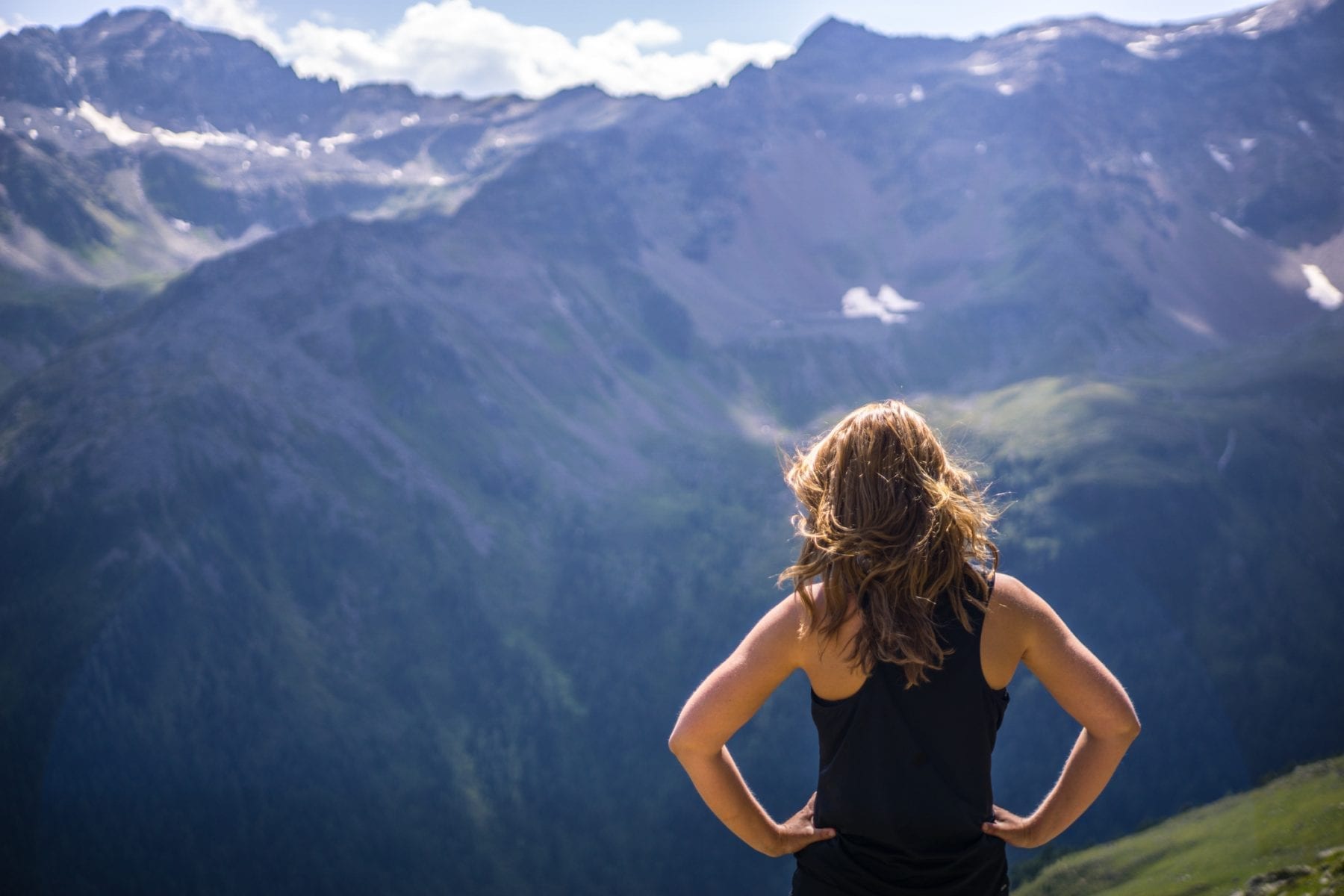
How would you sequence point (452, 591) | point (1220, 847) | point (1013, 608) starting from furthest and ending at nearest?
point (452, 591)
point (1220, 847)
point (1013, 608)

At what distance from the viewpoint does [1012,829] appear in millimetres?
5324

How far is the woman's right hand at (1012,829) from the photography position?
207 inches

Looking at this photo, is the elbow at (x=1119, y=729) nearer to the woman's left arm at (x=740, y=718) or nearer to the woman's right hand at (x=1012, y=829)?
the woman's right hand at (x=1012, y=829)

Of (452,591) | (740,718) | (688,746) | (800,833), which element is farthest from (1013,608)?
(452,591)

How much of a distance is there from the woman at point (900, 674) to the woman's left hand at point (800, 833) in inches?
0.8

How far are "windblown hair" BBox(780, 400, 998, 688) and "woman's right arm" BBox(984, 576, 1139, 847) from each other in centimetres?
28

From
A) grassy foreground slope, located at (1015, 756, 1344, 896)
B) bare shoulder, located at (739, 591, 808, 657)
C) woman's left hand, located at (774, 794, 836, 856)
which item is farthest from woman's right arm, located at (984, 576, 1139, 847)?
grassy foreground slope, located at (1015, 756, 1344, 896)

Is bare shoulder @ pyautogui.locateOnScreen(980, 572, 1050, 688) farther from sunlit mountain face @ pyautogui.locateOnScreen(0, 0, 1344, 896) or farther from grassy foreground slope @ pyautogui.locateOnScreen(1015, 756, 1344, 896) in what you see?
sunlit mountain face @ pyautogui.locateOnScreen(0, 0, 1344, 896)

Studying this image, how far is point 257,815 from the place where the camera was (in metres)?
98.5

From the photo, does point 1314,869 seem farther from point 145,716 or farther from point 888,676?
point 145,716

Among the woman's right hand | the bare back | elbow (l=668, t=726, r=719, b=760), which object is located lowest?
the woman's right hand

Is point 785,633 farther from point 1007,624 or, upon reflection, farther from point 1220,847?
point 1220,847

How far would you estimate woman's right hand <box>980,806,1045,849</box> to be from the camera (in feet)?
17.3

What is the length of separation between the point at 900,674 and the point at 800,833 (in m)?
1.27
